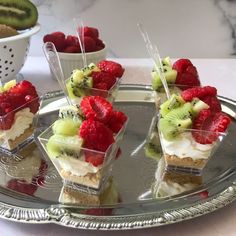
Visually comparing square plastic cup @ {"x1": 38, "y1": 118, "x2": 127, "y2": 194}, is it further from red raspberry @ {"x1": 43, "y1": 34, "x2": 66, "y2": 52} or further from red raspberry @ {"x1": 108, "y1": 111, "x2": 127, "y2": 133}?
red raspberry @ {"x1": 43, "y1": 34, "x2": 66, "y2": 52}

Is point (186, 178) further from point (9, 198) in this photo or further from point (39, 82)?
point (39, 82)

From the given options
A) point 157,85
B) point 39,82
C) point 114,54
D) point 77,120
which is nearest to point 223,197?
point 77,120

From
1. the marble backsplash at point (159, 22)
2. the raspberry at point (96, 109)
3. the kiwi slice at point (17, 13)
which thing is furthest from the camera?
the marble backsplash at point (159, 22)

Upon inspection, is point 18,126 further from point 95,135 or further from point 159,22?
point 159,22

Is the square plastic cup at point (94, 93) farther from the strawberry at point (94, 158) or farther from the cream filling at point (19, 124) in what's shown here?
the strawberry at point (94, 158)

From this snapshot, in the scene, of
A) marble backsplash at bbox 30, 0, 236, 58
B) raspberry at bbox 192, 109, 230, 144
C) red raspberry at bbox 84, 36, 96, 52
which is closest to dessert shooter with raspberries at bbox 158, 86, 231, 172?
raspberry at bbox 192, 109, 230, 144

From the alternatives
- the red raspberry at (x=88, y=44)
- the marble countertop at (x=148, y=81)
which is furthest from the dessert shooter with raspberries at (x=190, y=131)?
the red raspberry at (x=88, y=44)
